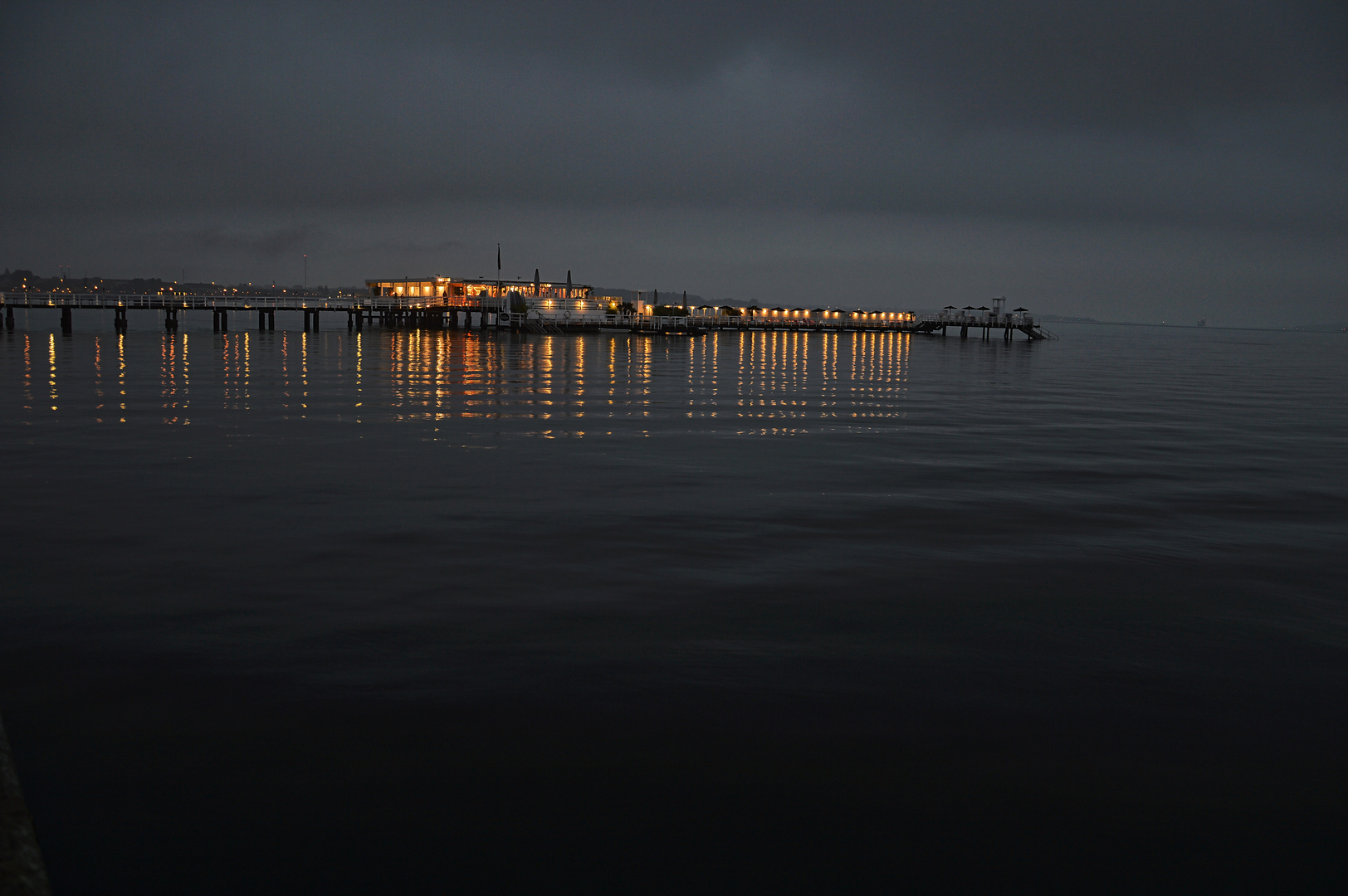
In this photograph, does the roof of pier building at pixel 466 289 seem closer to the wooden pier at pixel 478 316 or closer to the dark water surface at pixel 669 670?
the wooden pier at pixel 478 316

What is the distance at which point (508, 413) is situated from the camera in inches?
1076

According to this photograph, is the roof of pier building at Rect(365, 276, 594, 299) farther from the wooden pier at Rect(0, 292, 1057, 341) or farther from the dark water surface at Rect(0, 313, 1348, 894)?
the dark water surface at Rect(0, 313, 1348, 894)

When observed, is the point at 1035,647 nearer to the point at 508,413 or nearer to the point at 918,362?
the point at 508,413

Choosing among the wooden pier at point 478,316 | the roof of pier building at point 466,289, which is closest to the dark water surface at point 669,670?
the wooden pier at point 478,316

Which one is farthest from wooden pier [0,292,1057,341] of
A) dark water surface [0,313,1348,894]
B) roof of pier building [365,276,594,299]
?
dark water surface [0,313,1348,894]

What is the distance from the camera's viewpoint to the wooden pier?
8619 cm

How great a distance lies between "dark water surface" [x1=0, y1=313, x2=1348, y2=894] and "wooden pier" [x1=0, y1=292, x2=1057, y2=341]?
75266 millimetres

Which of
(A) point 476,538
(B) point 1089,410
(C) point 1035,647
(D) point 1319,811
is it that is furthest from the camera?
(B) point 1089,410

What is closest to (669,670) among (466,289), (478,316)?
(466,289)

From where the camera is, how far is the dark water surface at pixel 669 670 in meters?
5.72

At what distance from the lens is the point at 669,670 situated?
8188mm

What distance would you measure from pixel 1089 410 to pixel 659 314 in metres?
79.4

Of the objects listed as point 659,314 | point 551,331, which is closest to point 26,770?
point 551,331

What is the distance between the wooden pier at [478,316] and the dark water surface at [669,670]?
75.3m
